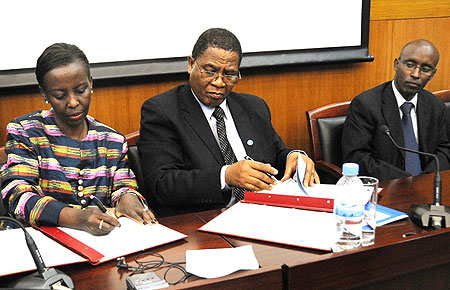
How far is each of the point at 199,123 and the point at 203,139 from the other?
7cm

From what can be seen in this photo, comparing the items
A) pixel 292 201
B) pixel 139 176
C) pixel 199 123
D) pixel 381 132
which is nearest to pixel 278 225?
pixel 292 201

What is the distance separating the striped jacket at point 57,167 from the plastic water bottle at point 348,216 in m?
0.69

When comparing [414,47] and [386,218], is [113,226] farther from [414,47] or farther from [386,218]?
[414,47]

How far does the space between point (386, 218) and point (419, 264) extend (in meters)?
0.28

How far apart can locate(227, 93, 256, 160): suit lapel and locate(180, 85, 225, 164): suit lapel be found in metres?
0.15

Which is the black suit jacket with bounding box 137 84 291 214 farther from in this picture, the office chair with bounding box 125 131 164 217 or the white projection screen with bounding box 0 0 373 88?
the white projection screen with bounding box 0 0 373 88

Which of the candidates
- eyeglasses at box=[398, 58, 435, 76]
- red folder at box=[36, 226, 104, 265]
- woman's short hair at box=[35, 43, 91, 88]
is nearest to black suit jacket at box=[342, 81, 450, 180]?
eyeglasses at box=[398, 58, 435, 76]

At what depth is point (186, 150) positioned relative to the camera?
2059 millimetres

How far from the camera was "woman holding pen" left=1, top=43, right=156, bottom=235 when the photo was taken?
1651 millimetres

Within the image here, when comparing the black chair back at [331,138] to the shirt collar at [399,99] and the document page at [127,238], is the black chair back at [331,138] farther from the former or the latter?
the document page at [127,238]

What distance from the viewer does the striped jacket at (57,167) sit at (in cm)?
164

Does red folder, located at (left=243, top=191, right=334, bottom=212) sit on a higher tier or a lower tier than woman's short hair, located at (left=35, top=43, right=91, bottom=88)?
lower

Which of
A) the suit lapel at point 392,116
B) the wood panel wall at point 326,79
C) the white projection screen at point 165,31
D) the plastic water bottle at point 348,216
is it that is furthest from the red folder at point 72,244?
the suit lapel at point 392,116

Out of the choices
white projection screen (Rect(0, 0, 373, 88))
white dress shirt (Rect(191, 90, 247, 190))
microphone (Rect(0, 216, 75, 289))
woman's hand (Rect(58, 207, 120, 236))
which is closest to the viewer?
microphone (Rect(0, 216, 75, 289))
